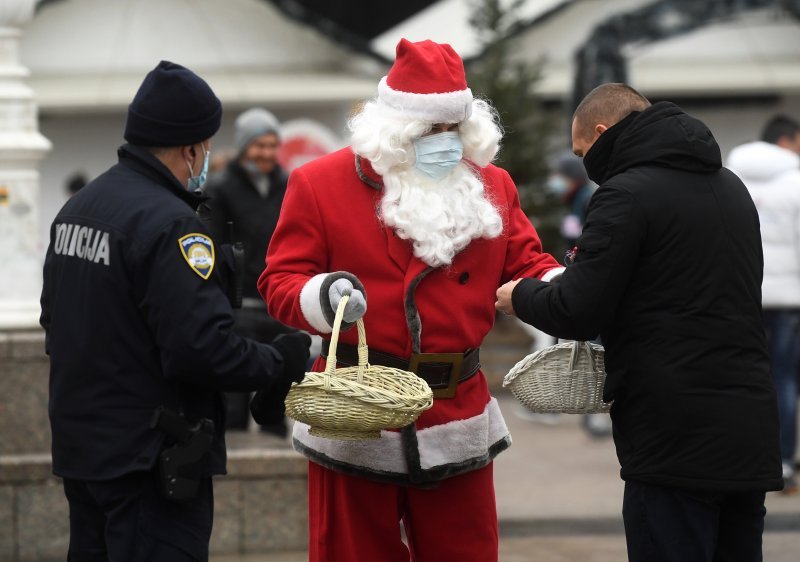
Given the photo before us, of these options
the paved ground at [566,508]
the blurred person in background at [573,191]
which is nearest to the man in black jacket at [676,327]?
the paved ground at [566,508]

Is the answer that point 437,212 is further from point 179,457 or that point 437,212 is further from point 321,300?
point 179,457

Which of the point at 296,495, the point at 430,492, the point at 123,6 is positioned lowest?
the point at 296,495

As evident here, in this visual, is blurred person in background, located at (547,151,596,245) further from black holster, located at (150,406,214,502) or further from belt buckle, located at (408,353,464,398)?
black holster, located at (150,406,214,502)

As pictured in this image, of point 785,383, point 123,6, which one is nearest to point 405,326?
point 785,383

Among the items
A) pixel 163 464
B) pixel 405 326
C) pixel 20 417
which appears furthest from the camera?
pixel 20 417

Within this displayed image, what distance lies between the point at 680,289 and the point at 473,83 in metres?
10.8

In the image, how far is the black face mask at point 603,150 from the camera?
409 cm

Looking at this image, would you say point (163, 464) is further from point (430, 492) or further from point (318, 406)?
point (430, 492)

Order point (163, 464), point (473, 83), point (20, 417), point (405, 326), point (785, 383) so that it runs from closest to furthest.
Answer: point (163, 464)
point (405, 326)
point (20, 417)
point (785, 383)
point (473, 83)

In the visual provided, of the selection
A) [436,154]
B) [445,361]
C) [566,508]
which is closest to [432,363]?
[445,361]

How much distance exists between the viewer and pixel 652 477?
3961 mm

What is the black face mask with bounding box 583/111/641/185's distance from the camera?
4.09 metres

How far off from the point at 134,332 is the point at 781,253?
198 inches

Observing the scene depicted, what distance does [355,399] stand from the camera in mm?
3869
